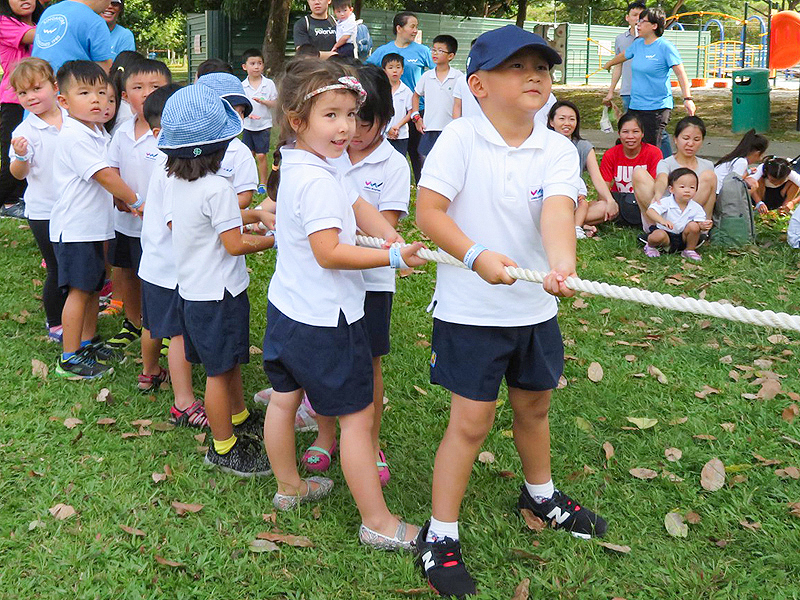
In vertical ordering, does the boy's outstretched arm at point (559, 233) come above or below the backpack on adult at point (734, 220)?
above

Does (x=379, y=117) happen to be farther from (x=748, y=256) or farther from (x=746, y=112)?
(x=746, y=112)

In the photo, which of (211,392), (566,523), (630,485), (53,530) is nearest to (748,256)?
(630,485)

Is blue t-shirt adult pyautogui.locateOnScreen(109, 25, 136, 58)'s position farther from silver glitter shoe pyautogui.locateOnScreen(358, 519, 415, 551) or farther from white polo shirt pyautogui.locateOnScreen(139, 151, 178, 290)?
silver glitter shoe pyautogui.locateOnScreen(358, 519, 415, 551)

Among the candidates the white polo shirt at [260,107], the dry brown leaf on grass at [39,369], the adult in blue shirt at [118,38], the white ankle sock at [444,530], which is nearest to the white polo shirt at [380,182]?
the white ankle sock at [444,530]

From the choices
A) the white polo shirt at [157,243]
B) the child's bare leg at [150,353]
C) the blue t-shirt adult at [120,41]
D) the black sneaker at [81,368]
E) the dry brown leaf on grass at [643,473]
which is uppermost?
the blue t-shirt adult at [120,41]

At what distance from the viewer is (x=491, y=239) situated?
286cm

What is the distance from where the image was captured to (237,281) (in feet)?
12.5

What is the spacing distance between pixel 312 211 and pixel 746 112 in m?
13.6

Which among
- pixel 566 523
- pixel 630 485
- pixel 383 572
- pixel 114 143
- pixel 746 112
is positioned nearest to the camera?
pixel 383 572

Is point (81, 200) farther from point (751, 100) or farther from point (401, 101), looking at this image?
point (751, 100)

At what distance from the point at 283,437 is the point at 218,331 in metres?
0.66

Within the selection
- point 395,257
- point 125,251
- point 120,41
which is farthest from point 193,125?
point 120,41

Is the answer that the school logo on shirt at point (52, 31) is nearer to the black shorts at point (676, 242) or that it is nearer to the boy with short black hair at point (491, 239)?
the boy with short black hair at point (491, 239)

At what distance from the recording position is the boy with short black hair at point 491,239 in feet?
8.95
